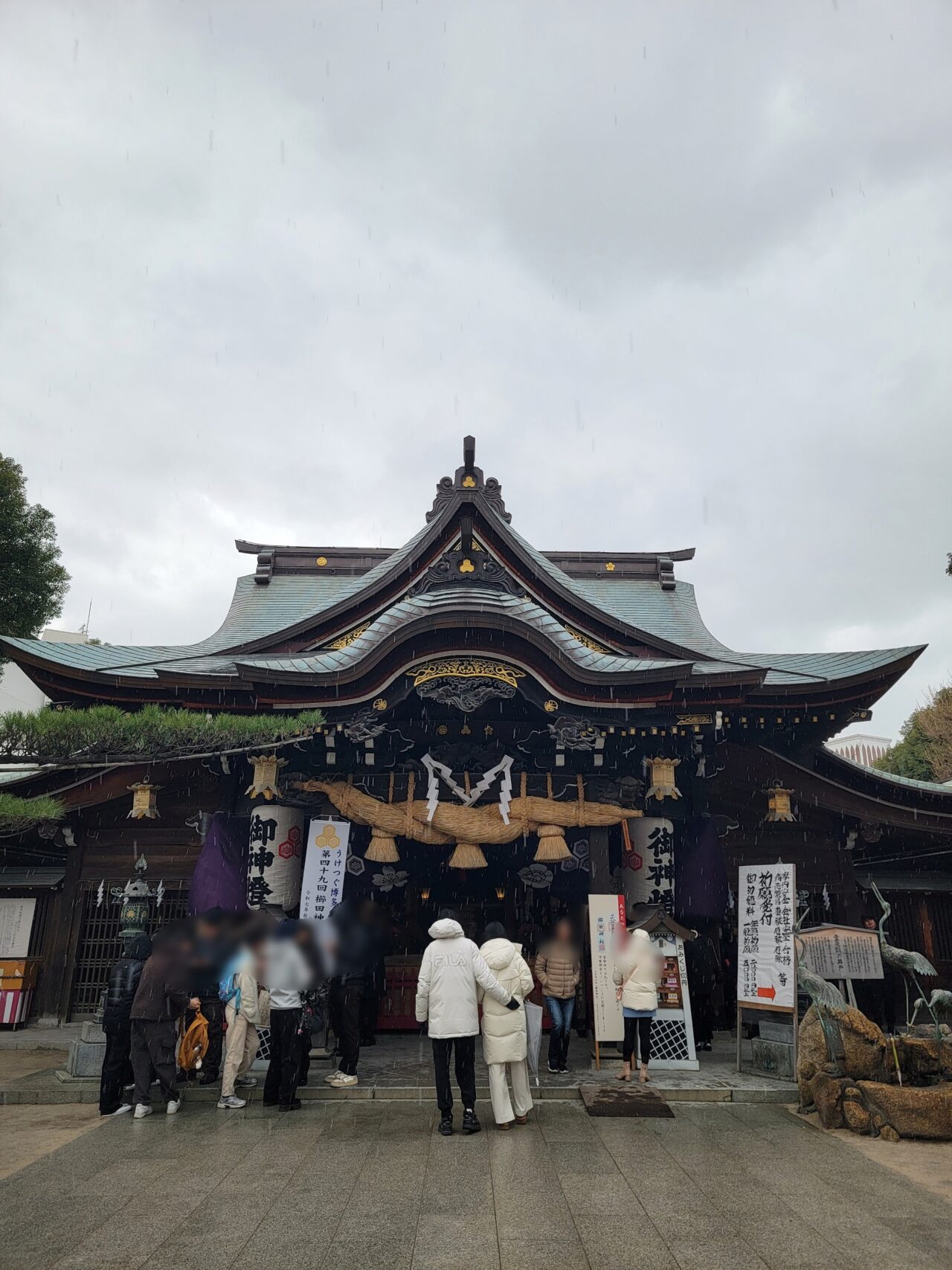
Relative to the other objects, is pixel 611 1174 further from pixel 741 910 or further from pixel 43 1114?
pixel 43 1114

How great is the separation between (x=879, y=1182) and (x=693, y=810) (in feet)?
20.6

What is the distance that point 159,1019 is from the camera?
7.18 metres

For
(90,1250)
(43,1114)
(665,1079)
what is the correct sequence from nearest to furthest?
(90,1250) < (43,1114) < (665,1079)

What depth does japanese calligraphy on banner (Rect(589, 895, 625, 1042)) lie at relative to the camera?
29.8 ft

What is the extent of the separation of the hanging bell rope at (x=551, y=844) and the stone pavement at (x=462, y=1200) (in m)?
3.63

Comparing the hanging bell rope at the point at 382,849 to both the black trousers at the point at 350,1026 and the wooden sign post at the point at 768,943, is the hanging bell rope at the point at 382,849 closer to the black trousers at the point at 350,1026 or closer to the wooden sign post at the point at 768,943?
the black trousers at the point at 350,1026

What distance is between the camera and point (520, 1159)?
5902 millimetres

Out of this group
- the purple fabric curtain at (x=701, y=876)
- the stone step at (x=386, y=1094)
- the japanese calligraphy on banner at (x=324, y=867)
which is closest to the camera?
the stone step at (x=386, y=1094)

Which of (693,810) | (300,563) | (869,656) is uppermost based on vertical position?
(300,563)

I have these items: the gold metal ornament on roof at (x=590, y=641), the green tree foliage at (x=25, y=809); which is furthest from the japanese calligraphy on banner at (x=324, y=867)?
the gold metal ornament on roof at (x=590, y=641)

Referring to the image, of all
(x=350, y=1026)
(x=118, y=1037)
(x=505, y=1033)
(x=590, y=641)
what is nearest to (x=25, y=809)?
(x=118, y=1037)

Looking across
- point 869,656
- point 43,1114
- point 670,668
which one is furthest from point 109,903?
point 869,656

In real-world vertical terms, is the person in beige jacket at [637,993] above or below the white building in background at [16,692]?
below

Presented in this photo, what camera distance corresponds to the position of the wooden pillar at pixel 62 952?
12148mm
